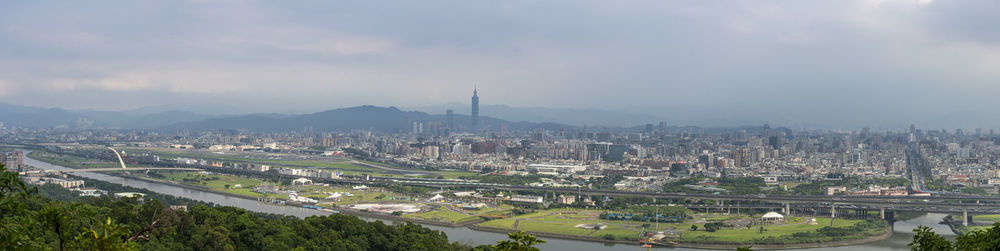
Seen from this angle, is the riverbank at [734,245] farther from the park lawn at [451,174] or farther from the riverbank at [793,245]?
the park lawn at [451,174]

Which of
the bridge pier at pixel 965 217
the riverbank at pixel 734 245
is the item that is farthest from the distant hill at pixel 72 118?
the bridge pier at pixel 965 217

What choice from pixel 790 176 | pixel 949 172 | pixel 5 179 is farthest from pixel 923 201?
pixel 5 179

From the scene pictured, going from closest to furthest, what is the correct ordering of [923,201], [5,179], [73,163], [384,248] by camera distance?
[5,179], [384,248], [923,201], [73,163]

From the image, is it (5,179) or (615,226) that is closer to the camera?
(5,179)

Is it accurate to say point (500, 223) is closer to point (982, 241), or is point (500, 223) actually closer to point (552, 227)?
point (552, 227)

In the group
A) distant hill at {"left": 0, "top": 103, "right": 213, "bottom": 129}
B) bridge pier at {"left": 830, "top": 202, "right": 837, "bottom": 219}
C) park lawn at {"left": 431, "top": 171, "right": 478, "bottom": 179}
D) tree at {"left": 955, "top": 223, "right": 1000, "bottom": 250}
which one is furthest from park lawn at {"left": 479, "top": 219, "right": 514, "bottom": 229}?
distant hill at {"left": 0, "top": 103, "right": 213, "bottom": 129}

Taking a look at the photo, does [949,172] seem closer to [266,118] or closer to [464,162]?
[464,162]

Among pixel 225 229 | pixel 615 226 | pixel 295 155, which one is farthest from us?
pixel 295 155
